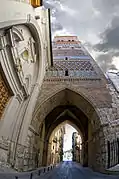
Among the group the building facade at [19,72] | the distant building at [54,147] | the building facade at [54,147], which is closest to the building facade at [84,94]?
the building facade at [19,72]

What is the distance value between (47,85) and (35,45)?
280 centimetres

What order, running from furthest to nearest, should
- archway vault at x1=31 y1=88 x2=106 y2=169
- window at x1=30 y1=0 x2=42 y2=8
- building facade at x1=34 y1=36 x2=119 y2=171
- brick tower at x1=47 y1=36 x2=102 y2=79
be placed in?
brick tower at x1=47 y1=36 x2=102 y2=79 < archway vault at x1=31 y1=88 x2=106 y2=169 < building facade at x1=34 y1=36 x2=119 y2=171 < window at x1=30 y1=0 x2=42 y2=8

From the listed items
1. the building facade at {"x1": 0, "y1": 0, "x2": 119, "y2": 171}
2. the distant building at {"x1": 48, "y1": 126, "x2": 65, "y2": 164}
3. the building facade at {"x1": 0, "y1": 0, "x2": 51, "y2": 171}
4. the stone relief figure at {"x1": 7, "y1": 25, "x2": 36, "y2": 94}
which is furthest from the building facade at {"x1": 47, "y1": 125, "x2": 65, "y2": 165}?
the stone relief figure at {"x1": 7, "y1": 25, "x2": 36, "y2": 94}

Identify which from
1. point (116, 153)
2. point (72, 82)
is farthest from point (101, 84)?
point (116, 153)

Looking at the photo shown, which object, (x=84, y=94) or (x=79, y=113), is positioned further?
(x=79, y=113)

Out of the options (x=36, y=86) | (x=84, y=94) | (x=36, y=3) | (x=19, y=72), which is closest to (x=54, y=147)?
(x=84, y=94)

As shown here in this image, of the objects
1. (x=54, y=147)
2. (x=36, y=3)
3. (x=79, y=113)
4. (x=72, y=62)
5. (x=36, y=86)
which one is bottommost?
(x=54, y=147)

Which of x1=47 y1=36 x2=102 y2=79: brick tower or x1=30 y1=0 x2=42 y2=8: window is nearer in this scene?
x1=30 y1=0 x2=42 y2=8: window

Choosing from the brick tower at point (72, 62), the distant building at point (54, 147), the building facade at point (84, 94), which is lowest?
the distant building at point (54, 147)

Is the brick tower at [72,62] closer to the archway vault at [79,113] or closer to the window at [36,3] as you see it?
the archway vault at [79,113]

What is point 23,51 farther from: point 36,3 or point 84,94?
point 84,94

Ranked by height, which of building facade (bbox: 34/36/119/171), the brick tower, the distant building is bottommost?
the distant building

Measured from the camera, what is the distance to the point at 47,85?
12.2 meters

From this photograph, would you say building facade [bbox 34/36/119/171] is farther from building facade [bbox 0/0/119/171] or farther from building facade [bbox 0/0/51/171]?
building facade [bbox 0/0/51/171]
